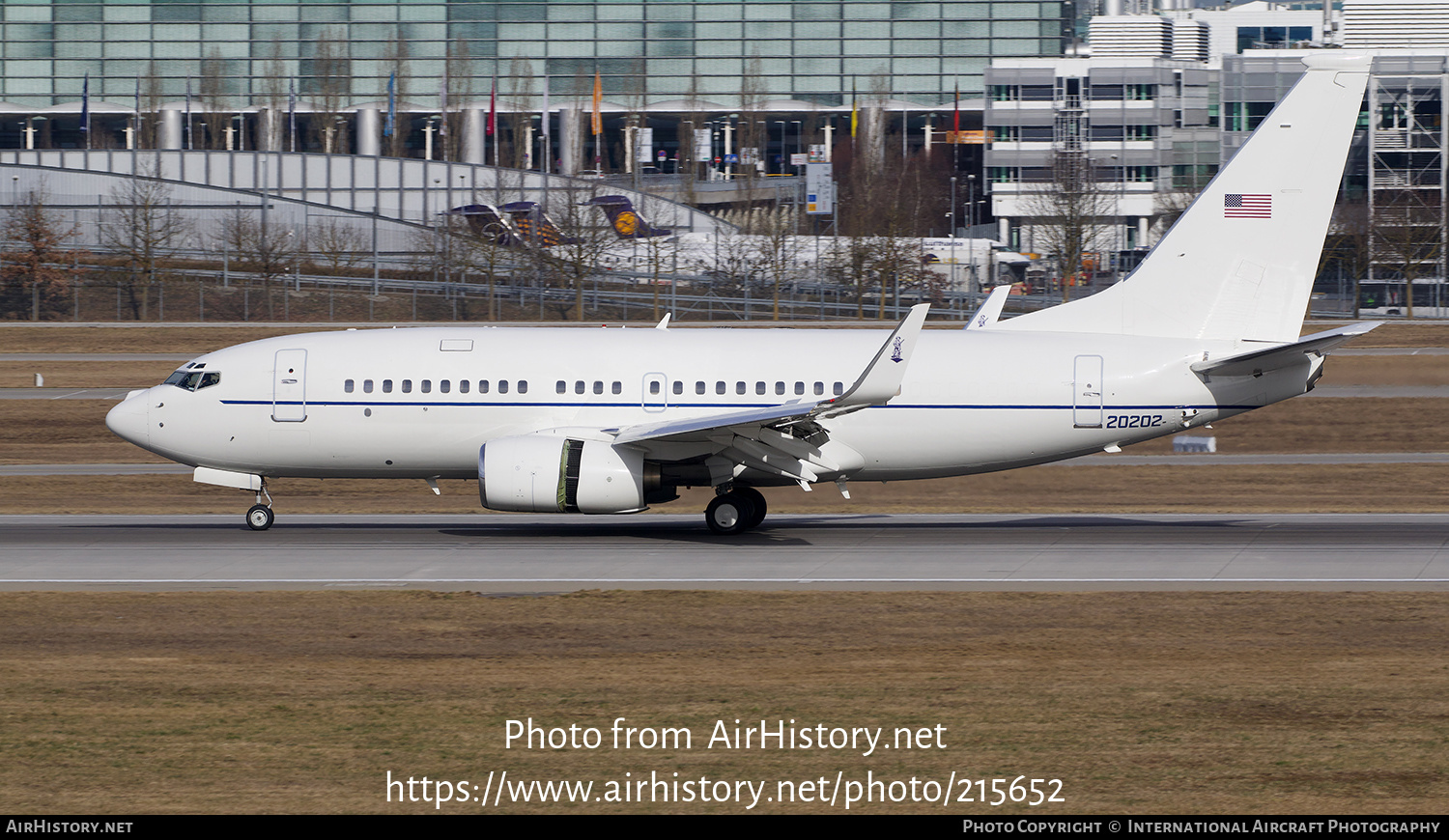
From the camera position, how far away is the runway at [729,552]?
24875 mm

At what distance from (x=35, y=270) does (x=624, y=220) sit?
33.1m

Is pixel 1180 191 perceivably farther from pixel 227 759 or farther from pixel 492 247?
pixel 227 759

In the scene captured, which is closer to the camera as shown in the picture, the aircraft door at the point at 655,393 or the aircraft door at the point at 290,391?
the aircraft door at the point at 655,393

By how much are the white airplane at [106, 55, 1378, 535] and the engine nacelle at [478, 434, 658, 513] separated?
0.85 metres

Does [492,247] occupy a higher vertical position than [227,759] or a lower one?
higher

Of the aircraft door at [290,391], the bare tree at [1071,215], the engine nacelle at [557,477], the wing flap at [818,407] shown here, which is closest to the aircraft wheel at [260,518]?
the aircraft door at [290,391]

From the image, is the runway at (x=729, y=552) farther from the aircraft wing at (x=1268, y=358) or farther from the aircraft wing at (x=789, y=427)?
the aircraft wing at (x=1268, y=358)

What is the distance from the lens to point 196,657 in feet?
62.5

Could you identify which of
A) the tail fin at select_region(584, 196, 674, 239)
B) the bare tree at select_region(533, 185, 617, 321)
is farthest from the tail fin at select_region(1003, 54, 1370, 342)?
the tail fin at select_region(584, 196, 674, 239)

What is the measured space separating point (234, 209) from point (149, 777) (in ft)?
299

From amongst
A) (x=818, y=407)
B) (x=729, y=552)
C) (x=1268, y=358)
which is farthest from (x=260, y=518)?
(x=1268, y=358)

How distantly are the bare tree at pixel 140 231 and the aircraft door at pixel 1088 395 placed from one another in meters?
55.6

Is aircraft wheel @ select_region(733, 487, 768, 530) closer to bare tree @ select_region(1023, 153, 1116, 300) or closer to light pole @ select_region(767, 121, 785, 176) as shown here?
bare tree @ select_region(1023, 153, 1116, 300)

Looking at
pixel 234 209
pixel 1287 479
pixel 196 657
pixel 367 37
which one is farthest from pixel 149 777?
pixel 367 37
